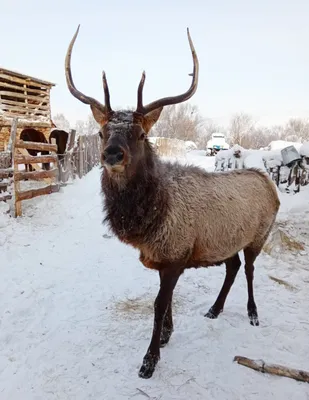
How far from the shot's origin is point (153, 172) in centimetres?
336

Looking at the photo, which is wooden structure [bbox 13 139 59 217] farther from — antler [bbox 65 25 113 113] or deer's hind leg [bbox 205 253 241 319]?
deer's hind leg [bbox 205 253 241 319]

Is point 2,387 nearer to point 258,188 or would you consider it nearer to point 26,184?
point 258,188

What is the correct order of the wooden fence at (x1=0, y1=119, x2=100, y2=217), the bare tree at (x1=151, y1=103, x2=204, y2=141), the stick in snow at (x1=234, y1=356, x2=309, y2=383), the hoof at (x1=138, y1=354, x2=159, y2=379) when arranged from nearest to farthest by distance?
1. the stick in snow at (x1=234, y1=356, x2=309, y2=383)
2. the hoof at (x1=138, y1=354, x2=159, y2=379)
3. the wooden fence at (x1=0, y1=119, x2=100, y2=217)
4. the bare tree at (x1=151, y1=103, x2=204, y2=141)

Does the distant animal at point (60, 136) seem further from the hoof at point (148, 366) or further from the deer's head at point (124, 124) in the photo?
the hoof at point (148, 366)

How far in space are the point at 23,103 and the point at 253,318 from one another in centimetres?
1331

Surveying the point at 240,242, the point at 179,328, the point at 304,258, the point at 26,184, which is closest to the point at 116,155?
the point at 240,242

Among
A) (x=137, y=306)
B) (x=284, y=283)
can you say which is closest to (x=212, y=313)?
(x=137, y=306)

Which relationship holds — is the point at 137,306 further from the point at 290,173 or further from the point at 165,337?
the point at 290,173

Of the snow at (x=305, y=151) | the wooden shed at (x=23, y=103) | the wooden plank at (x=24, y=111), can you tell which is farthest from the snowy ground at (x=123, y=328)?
the wooden plank at (x=24, y=111)

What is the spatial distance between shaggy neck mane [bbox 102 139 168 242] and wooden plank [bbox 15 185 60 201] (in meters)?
5.05

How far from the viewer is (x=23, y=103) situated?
1376 centimetres

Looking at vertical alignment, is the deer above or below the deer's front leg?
above

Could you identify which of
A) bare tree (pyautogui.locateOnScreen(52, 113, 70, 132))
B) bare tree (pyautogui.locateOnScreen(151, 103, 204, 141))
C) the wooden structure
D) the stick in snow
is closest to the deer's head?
the stick in snow

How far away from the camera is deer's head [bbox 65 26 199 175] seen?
2.87 meters
